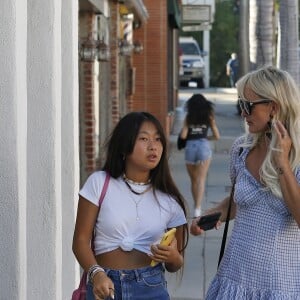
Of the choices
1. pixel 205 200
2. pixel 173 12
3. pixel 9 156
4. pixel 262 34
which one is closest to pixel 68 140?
pixel 9 156

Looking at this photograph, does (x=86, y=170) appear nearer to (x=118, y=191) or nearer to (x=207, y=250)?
(x=207, y=250)

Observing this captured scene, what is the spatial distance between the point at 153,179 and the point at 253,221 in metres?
0.52

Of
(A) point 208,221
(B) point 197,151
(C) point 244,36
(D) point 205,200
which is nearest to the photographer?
(A) point 208,221

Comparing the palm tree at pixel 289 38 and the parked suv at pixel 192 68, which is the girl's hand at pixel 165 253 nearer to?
the palm tree at pixel 289 38

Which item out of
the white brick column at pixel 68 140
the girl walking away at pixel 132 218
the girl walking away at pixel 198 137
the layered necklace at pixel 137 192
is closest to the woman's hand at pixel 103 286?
the girl walking away at pixel 132 218

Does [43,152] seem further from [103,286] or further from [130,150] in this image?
[103,286]

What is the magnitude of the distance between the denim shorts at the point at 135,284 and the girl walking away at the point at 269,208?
0.30 metres

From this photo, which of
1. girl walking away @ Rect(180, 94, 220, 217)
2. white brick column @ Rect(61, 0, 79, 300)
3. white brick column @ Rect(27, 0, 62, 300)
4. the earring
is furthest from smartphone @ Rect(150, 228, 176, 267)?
girl walking away @ Rect(180, 94, 220, 217)

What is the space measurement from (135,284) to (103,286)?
222mm

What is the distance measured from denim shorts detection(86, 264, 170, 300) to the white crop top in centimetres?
10

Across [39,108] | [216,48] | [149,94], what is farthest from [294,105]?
[216,48]

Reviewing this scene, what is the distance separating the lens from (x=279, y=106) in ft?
14.3

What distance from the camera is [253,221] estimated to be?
172 inches

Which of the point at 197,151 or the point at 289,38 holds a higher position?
the point at 289,38
